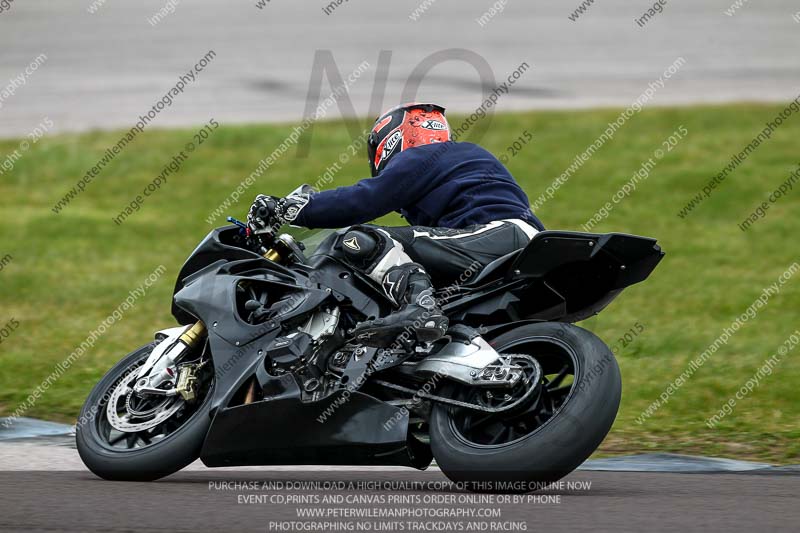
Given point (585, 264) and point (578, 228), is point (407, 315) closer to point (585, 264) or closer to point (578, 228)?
point (585, 264)

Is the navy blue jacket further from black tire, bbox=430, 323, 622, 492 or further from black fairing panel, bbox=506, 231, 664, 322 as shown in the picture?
black tire, bbox=430, 323, 622, 492

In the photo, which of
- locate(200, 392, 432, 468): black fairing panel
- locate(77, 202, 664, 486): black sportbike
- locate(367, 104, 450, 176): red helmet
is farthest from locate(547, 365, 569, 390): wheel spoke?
locate(367, 104, 450, 176): red helmet

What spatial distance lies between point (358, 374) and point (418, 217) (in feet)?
2.94

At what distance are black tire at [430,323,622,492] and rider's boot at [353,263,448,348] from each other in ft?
1.08

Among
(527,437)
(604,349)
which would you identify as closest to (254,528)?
(527,437)

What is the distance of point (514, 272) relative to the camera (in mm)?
5484

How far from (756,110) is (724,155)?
83.3 inches

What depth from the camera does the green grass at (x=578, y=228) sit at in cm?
811

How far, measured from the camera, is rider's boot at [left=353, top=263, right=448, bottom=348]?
5.42m

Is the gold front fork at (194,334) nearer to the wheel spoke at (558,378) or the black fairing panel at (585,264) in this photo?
the black fairing panel at (585,264)

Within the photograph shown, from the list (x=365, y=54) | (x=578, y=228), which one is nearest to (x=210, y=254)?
(x=578, y=228)

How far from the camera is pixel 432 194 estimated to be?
19.5 ft

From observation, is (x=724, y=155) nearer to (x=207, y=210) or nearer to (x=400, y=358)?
(x=207, y=210)

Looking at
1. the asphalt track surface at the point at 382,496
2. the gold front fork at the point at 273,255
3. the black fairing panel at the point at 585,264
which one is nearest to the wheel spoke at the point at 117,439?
the asphalt track surface at the point at 382,496
